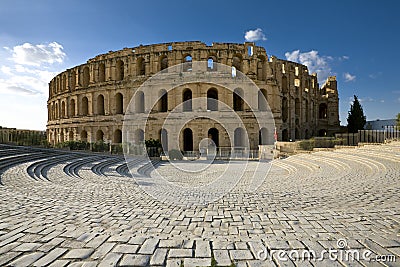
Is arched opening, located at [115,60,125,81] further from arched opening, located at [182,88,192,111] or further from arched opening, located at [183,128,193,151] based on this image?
arched opening, located at [183,128,193,151]

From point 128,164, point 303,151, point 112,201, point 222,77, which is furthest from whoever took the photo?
point 222,77

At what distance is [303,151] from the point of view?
17.4m

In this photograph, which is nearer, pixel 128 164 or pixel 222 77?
pixel 128 164

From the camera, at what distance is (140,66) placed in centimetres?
2672

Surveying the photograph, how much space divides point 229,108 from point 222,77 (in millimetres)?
3409

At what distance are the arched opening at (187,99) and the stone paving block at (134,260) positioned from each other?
73.3ft

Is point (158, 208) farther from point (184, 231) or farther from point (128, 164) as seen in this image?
point (128, 164)

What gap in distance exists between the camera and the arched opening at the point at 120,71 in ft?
87.8

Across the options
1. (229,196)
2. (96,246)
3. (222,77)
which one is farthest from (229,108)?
(96,246)

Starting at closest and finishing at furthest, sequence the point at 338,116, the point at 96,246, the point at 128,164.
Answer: the point at 96,246, the point at 128,164, the point at 338,116

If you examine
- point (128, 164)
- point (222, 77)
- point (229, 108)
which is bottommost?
point (128, 164)

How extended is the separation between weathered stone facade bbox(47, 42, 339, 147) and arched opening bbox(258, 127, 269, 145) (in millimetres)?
1415

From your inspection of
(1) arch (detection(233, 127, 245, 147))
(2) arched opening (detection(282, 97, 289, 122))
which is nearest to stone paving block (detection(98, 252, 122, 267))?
(1) arch (detection(233, 127, 245, 147))

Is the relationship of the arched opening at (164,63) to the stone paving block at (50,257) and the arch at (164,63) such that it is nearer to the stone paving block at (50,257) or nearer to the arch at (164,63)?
the arch at (164,63)
